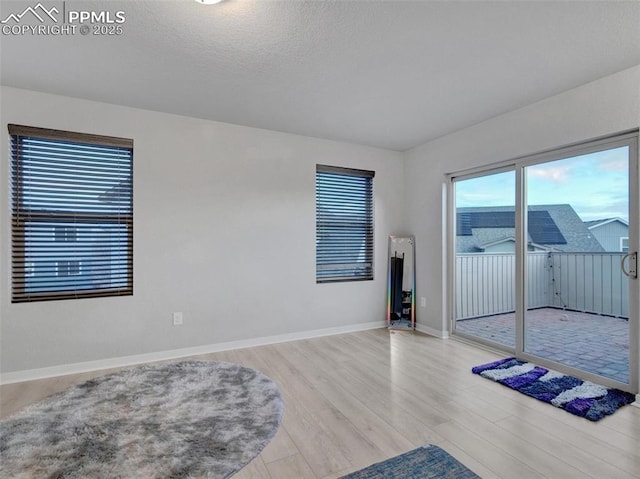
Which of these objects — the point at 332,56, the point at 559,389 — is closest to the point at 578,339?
the point at 559,389

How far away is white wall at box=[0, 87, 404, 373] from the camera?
2855 mm

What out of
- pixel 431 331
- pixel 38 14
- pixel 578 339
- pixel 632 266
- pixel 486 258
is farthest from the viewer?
pixel 431 331

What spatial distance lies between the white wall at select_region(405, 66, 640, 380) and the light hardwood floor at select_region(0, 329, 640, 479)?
1277 mm

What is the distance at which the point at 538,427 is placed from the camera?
2.06 meters

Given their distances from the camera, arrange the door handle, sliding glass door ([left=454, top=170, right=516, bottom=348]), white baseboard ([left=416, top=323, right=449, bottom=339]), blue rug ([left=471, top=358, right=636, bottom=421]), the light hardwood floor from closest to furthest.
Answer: the light hardwood floor → blue rug ([left=471, top=358, right=636, bottom=421]) → the door handle → sliding glass door ([left=454, top=170, right=516, bottom=348]) → white baseboard ([left=416, top=323, right=449, bottom=339])

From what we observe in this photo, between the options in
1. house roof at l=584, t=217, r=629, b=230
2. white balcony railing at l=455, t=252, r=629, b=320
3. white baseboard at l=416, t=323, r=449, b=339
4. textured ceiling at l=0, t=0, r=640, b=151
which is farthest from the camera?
white baseboard at l=416, t=323, r=449, b=339

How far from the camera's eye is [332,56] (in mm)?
2268

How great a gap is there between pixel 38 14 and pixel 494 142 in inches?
152

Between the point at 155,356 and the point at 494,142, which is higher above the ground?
the point at 494,142

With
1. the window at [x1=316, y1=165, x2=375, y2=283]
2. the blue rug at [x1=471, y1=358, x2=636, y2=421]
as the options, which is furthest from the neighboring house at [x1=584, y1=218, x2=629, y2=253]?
the window at [x1=316, y1=165, x2=375, y2=283]

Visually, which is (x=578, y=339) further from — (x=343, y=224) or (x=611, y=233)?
(x=343, y=224)

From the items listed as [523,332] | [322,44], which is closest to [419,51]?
[322,44]

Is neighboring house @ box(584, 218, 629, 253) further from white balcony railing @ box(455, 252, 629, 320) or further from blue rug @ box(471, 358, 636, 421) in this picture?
blue rug @ box(471, 358, 636, 421)

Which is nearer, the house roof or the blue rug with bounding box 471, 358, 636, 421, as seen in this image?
the blue rug with bounding box 471, 358, 636, 421
